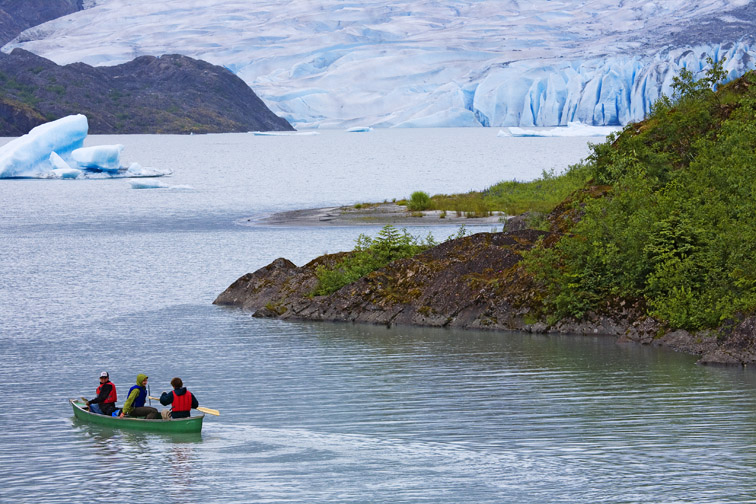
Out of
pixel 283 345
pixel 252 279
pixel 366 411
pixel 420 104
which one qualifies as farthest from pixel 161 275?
pixel 420 104

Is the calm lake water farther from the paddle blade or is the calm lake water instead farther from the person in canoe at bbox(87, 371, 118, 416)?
the person in canoe at bbox(87, 371, 118, 416)

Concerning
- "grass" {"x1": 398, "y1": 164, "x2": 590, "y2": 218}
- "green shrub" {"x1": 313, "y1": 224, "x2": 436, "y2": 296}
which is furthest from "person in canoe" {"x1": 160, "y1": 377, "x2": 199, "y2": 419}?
"grass" {"x1": 398, "y1": 164, "x2": 590, "y2": 218}

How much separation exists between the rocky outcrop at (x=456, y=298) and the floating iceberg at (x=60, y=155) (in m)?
69.0

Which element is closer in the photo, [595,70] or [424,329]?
[424,329]

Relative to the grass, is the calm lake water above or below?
below

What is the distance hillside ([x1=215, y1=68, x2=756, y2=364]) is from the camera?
84.1 ft

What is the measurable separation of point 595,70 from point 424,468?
509 feet

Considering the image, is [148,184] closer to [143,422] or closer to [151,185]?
[151,185]

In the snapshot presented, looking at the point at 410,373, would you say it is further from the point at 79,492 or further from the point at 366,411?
the point at 79,492

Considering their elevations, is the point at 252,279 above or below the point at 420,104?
below

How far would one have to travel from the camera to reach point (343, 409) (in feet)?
67.1

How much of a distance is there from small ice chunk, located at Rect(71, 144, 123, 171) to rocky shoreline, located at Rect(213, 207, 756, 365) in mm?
73909

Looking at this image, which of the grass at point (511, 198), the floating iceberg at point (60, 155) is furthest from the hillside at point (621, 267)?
the floating iceberg at point (60, 155)

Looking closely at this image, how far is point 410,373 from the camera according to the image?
23.8 meters
